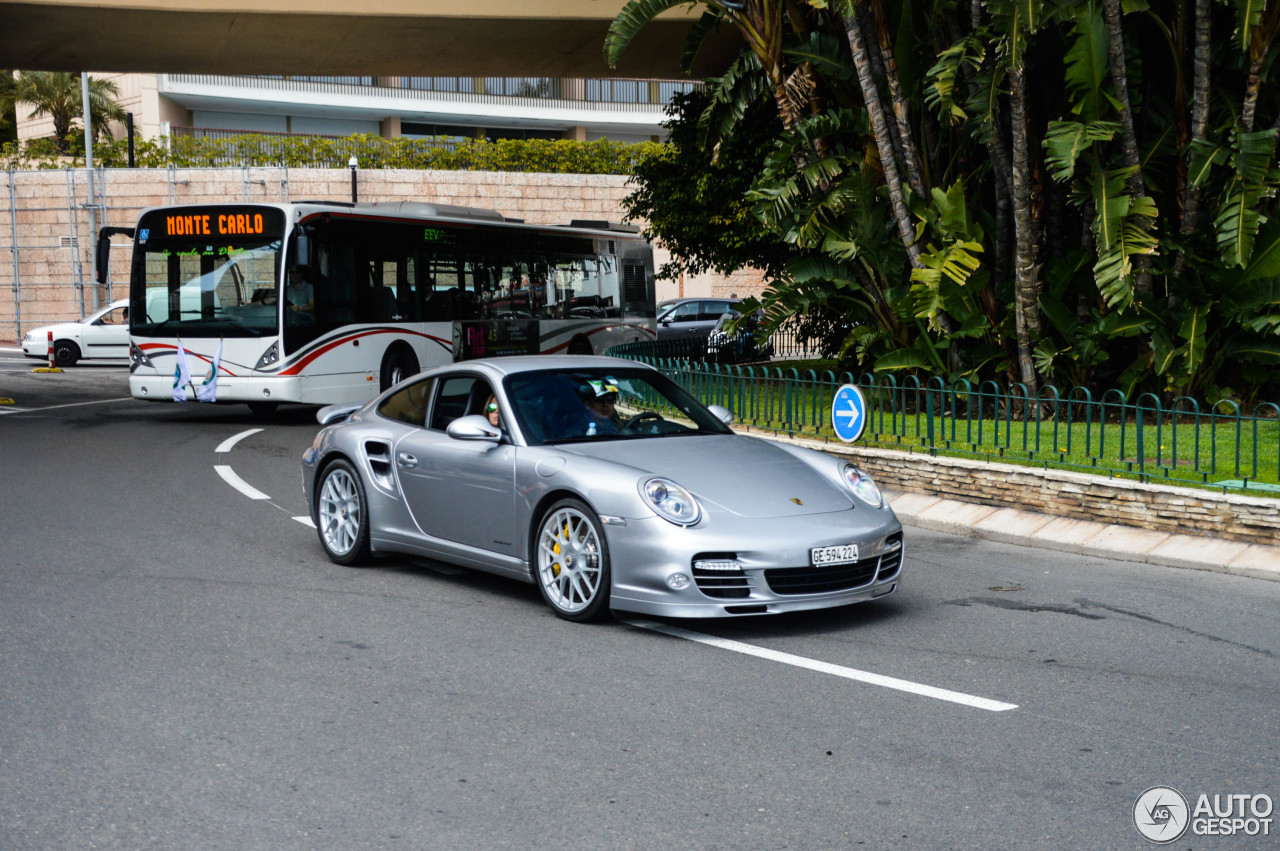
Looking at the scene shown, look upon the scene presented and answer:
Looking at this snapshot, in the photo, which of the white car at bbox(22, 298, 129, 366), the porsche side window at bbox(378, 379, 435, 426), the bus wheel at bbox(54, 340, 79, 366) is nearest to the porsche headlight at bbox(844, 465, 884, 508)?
the porsche side window at bbox(378, 379, 435, 426)

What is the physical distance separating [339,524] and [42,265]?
38304mm

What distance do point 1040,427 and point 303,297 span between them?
414 inches

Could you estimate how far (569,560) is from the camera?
731cm

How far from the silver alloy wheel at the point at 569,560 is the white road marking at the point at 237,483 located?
5.34m

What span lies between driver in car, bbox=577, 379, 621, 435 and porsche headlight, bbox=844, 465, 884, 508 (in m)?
1.41

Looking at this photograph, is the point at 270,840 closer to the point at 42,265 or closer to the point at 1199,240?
the point at 1199,240

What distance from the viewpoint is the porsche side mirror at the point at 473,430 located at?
771 cm

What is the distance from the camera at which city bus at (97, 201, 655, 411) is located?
59.2 ft

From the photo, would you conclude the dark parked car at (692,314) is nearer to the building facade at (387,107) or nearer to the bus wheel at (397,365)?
the bus wheel at (397,365)

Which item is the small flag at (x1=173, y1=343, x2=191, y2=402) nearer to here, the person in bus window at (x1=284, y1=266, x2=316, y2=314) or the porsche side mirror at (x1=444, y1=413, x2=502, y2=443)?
the person in bus window at (x1=284, y1=266, x2=316, y2=314)

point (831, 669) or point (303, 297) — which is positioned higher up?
point (303, 297)

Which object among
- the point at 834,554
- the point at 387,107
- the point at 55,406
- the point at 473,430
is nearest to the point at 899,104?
the point at 473,430

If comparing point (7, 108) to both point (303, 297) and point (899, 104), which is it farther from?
point (899, 104)

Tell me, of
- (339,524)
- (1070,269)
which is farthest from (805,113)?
(339,524)
